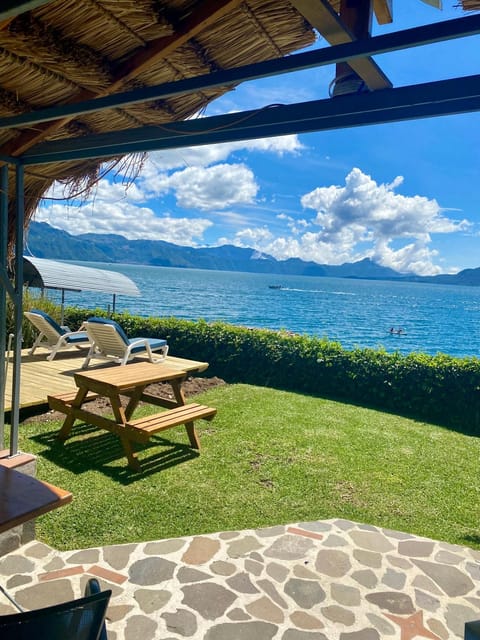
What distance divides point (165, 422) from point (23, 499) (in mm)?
2577

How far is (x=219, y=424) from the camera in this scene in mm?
6223

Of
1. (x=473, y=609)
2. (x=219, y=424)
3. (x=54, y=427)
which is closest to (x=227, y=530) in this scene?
(x=473, y=609)

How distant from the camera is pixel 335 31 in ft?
5.75

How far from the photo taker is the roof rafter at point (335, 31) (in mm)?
1644

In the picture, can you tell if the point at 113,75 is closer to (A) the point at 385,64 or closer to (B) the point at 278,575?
(A) the point at 385,64

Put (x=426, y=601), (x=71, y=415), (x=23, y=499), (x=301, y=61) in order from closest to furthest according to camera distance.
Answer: (x=301, y=61)
(x=23, y=499)
(x=426, y=601)
(x=71, y=415)

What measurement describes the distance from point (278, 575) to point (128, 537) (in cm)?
114

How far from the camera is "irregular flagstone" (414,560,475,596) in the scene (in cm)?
296

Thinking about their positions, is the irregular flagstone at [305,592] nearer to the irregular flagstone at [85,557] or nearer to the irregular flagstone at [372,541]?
the irregular flagstone at [372,541]

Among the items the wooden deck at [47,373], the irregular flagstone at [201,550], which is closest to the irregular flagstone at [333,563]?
the irregular flagstone at [201,550]

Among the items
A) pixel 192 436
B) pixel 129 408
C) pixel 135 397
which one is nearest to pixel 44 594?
pixel 192 436

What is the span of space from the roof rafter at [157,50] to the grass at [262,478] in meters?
2.78

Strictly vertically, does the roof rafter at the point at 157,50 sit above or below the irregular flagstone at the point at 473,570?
above

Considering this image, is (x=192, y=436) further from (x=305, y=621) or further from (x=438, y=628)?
(x=438, y=628)
